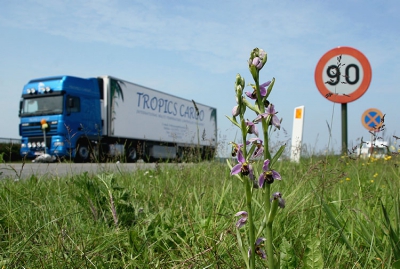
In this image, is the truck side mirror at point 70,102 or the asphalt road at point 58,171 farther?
the truck side mirror at point 70,102

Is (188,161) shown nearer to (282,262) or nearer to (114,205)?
(114,205)

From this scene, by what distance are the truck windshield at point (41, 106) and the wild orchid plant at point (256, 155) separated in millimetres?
16126

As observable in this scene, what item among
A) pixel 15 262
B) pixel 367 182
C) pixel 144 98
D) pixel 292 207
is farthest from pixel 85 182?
pixel 144 98

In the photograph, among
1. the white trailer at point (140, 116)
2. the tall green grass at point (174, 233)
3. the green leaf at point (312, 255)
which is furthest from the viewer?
the white trailer at point (140, 116)

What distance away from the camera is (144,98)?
22562 mm

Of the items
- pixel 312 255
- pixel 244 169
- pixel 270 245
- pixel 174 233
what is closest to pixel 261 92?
pixel 244 169

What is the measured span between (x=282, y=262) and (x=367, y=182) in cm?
233

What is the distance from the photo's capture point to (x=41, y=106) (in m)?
16.7

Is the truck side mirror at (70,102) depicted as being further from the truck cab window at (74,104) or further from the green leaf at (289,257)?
the green leaf at (289,257)

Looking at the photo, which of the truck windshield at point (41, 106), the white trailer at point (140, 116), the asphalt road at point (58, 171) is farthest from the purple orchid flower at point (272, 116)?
the truck windshield at point (41, 106)

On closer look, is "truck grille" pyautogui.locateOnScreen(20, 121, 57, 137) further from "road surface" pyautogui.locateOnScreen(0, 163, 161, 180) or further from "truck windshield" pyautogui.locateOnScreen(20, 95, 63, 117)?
"road surface" pyautogui.locateOnScreen(0, 163, 161, 180)

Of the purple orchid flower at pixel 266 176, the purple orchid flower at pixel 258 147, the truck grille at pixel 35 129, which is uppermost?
the truck grille at pixel 35 129

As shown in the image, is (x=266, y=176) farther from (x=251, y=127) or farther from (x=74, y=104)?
(x=74, y=104)

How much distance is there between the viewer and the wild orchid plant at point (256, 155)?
3.81 feet
